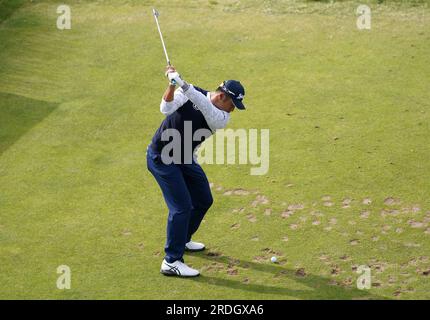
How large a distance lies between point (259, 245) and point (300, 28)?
7833 mm

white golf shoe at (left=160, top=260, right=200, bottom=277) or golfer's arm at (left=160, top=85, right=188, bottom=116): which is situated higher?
golfer's arm at (left=160, top=85, right=188, bottom=116)

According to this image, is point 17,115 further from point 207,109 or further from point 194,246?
point 207,109

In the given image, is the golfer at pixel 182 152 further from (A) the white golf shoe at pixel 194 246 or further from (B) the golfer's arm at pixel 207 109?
(A) the white golf shoe at pixel 194 246

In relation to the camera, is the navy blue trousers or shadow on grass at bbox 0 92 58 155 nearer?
the navy blue trousers

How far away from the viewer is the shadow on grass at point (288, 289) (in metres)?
9.45

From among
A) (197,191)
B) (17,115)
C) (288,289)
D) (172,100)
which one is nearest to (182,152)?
(197,191)

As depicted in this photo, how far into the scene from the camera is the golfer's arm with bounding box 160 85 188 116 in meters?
9.38

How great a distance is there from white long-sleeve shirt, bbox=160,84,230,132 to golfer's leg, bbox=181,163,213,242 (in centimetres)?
67

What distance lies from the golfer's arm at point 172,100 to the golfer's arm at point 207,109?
12 centimetres

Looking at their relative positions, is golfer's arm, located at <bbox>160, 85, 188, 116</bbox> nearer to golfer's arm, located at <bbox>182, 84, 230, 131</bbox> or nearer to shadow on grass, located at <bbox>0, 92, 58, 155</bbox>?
golfer's arm, located at <bbox>182, 84, 230, 131</bbox>

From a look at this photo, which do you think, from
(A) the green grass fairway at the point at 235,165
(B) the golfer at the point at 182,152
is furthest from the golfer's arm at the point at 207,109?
(A) the green grass fairway at the point at 235,165

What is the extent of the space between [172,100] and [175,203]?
1.30 metres

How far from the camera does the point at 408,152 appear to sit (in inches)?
497

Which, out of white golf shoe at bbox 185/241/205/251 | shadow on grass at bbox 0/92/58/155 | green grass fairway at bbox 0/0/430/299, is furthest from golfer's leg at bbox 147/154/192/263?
shadow on grass at bbox 0/92/58/155
